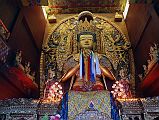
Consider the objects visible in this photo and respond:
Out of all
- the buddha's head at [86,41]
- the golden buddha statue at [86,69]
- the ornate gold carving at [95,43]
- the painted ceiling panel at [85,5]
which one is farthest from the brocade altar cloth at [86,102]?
the painted ceiling panel at [85,5]

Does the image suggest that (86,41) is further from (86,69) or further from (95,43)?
(86,69)

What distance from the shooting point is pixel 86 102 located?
13.2ft

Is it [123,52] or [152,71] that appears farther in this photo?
[123,52]

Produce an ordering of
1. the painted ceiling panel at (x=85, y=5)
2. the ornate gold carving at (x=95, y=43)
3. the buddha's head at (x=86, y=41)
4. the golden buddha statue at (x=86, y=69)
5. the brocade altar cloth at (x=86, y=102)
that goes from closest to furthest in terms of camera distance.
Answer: the brocade altar cloth at (x=86, y=102) < the golden buddha statue at (x=86, y=69) < the buddha's head at (x=86, y=41) < the ornate gold carving at (x=95, y=43) < the painted ceiling panel at (x=85, y=5)

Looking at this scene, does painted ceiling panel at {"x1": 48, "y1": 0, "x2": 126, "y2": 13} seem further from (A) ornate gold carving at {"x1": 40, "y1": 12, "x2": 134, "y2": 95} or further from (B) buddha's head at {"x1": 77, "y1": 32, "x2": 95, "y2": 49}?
(B) buddha's head at {"x1": 77, "y1": 32, "x2": 95, "y2": 49}

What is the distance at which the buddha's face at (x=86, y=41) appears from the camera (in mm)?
5606

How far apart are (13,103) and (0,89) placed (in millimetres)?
463

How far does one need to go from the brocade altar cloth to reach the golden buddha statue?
37 cm

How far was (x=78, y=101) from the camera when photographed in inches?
159

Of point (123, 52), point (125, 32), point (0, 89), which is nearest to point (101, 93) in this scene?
point (0, 89)

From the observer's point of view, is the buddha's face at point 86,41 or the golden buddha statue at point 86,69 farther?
the buddha's face at point 86,41

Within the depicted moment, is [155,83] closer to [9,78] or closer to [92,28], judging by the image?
[92,28]

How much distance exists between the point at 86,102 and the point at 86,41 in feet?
6.24

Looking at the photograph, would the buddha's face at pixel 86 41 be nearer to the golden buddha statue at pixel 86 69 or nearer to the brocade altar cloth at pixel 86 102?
the golden buddha statue at pixel 86 69
